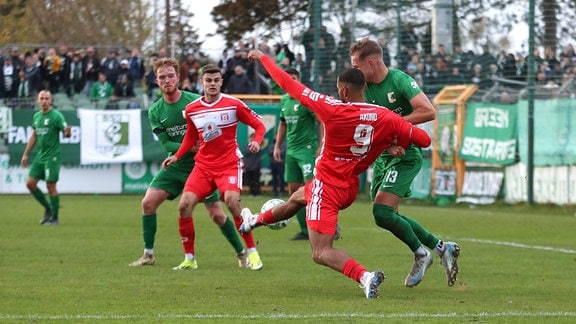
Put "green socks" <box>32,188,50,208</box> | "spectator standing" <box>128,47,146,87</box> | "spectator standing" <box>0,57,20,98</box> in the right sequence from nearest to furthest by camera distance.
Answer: "green socks" <box>32,188,50,208</box>
"spectator standing" <box>0,57,20,98</box>
"spectator standing" <box>128,47,146,87</box>

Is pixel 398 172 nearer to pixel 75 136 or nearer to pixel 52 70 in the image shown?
pixel 75 136

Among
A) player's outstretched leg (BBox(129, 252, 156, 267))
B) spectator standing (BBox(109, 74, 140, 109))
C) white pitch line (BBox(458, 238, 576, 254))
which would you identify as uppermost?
spectator standing (BBox(109, 74, 140, 109))

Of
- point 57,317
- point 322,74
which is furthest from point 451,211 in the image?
point 57,317

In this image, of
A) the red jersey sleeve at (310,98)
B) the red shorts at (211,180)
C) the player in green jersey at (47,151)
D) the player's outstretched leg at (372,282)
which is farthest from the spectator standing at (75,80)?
the player's outstretched leg at (372,282)

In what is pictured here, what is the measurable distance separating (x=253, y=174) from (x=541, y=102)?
844cm

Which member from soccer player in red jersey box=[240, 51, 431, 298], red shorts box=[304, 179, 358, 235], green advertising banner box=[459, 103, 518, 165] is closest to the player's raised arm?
soccer player in red jersey box=[240, 51, 431, 298]

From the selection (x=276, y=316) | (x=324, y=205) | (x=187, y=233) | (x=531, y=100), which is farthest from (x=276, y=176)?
(x=276, y=316)

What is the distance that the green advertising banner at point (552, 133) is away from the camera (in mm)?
21781

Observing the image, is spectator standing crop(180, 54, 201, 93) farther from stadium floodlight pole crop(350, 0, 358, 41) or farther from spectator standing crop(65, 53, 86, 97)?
stadium floodlight pole crop(350, 0, 358, 41)

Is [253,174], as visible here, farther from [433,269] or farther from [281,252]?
[433,269]

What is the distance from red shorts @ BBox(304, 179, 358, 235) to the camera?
374 inches

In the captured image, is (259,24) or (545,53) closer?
(545,53)

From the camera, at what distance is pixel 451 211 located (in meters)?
22.5

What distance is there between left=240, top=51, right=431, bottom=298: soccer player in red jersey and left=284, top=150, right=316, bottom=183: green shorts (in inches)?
241
